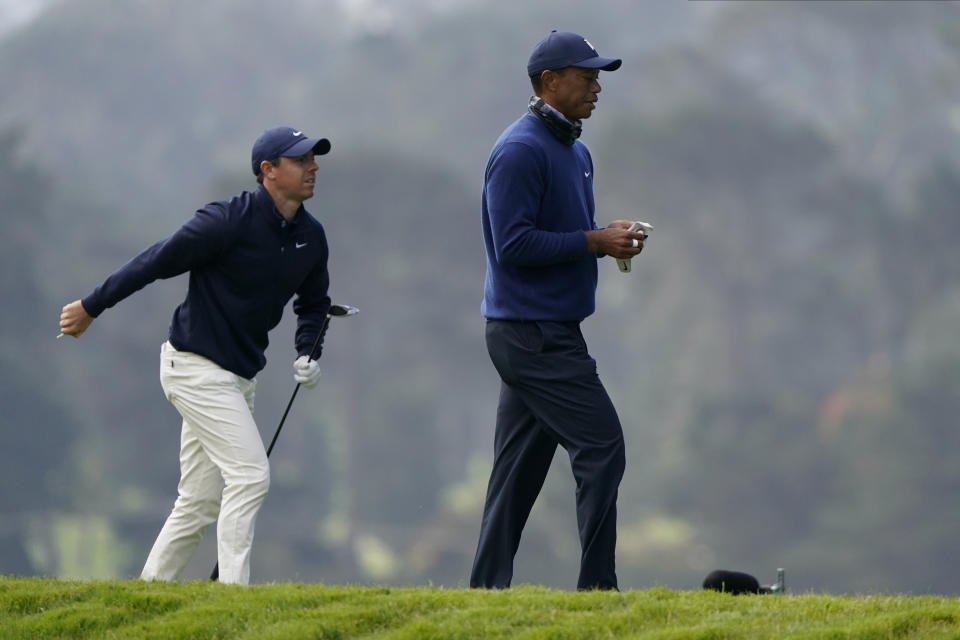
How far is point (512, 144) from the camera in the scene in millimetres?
6457

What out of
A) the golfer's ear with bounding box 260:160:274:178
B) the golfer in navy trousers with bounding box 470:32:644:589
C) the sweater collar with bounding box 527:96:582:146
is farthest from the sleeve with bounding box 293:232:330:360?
the sweater collar with bounding box 527:96:582:146

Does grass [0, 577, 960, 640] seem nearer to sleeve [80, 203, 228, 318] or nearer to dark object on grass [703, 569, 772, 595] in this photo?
dark object on grass [703, 569, 772, 595]

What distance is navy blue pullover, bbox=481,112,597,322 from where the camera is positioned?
6.39 m

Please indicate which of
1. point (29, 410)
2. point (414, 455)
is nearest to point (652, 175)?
point (414, 455)

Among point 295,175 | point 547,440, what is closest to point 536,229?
point 547,440

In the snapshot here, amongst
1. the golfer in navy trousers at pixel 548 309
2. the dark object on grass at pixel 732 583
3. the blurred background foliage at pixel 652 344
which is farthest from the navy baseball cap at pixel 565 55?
the blurred background foliage at pixel 652 344

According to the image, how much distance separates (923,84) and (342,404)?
2322 cm

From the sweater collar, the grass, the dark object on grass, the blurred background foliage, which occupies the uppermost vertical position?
the blurred background foliage

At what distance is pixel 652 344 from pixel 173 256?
47670mm

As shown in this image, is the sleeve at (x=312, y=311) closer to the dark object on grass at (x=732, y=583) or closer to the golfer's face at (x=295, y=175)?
the golfer's face at (x=295, y=175)

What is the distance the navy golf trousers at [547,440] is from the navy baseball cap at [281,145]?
1.17 m

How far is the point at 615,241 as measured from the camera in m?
→ 6.34

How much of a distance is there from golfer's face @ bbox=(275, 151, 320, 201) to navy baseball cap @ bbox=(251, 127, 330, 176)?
0.09ft

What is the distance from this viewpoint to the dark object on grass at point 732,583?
6211 millimetres
